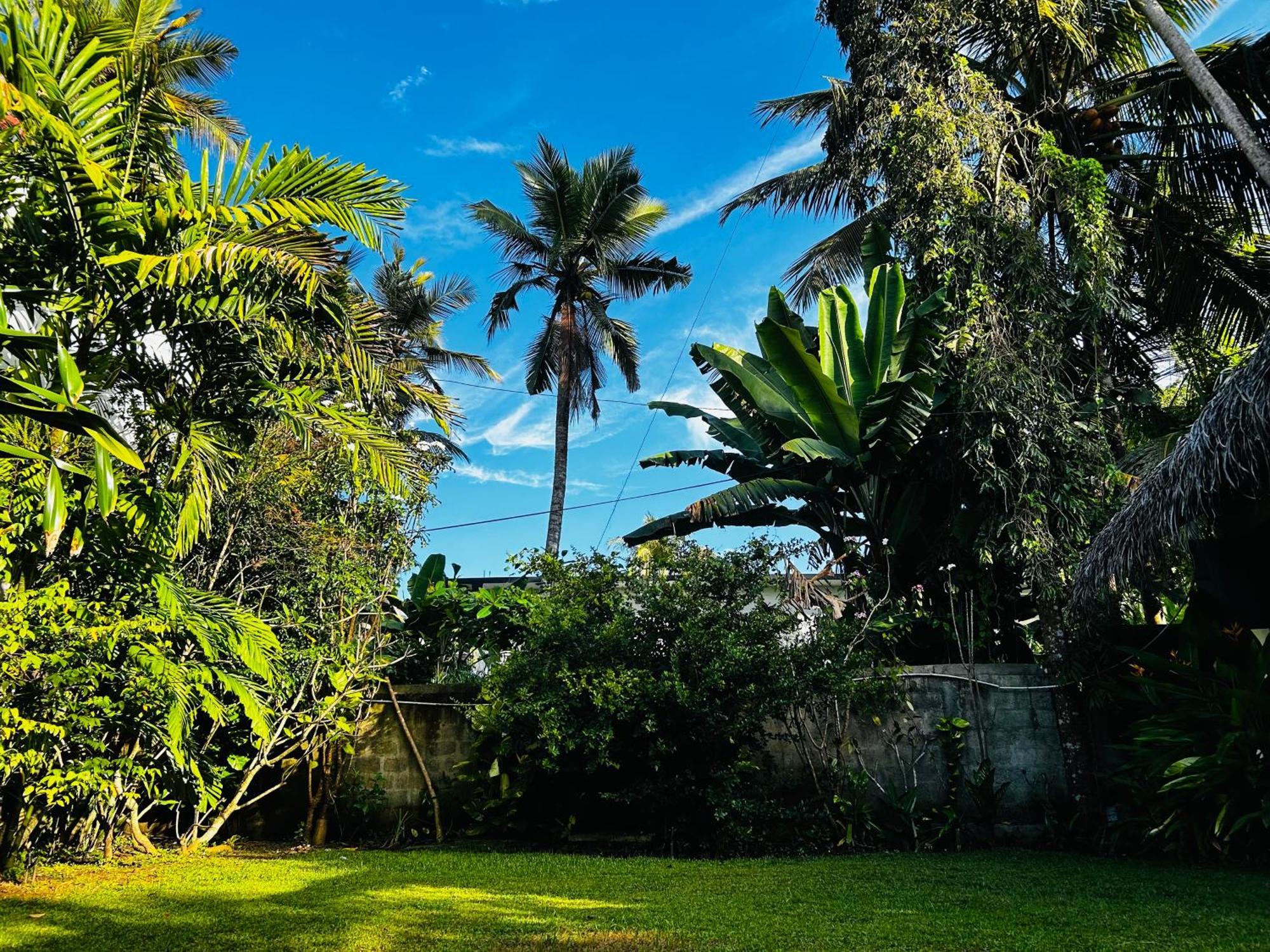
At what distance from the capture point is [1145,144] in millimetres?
11367

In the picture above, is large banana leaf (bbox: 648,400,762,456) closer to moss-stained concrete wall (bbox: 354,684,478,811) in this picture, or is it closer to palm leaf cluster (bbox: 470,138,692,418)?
moss-stained concrete wall (bbox: 354,684,478,811)

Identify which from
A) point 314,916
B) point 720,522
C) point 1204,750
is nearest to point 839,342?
point 720,522

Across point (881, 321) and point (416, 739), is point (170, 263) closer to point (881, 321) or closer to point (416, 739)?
point (416, 739)

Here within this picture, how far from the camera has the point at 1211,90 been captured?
8562 mm

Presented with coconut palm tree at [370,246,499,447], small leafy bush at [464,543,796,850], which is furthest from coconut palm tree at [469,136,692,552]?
small leafy bush at [464,543,796,850]

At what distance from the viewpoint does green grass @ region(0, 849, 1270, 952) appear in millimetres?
4117

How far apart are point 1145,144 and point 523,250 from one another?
12477 mm

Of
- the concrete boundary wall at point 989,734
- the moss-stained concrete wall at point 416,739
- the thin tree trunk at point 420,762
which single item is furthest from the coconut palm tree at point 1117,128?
the thin tree trunk at point 420,762

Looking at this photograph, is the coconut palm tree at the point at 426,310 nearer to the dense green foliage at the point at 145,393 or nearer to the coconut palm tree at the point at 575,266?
the coconut palm tree at the point at 575,266

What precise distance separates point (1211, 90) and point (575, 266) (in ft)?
42.7

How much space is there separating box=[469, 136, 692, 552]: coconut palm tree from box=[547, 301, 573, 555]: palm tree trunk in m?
0.02

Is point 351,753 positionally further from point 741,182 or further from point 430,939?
point 741,182

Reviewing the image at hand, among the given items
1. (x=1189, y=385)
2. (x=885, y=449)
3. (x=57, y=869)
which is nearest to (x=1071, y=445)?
(x=885, y=449)

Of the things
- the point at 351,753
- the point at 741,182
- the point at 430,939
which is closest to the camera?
the point at 430,939
